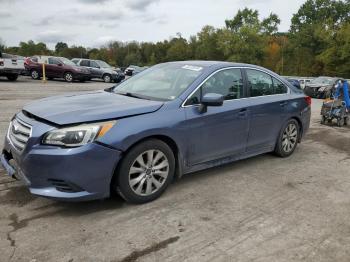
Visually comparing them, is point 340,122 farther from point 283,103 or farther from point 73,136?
point 73,136

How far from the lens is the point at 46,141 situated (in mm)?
3631

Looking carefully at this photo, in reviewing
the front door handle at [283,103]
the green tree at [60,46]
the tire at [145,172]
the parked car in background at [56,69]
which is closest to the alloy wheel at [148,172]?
the tire at [145,172]

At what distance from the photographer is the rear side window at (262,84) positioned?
552cm

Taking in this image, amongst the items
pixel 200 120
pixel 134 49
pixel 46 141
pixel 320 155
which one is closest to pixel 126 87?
pixel 200 120

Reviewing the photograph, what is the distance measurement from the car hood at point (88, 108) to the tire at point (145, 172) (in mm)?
396

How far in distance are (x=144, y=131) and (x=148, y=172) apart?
0.47m

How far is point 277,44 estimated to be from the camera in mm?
75500

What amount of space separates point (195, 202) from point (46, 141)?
5.79 feet

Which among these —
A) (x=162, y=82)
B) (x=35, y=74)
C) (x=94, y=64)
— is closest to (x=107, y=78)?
(x=94, y=64)

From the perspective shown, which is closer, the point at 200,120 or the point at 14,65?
the point at 200,120

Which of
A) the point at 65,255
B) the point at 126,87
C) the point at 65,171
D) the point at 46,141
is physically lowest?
the point at 65,255

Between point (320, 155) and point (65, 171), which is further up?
point (65, 171)

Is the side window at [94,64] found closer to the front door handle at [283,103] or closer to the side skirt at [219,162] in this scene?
the front door handle at [283,103]

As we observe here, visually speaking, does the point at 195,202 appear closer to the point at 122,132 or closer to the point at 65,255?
the point at 122,132
